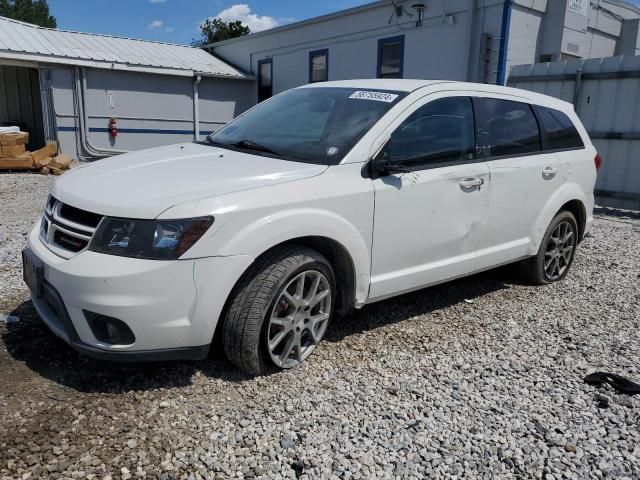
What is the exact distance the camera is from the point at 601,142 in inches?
367

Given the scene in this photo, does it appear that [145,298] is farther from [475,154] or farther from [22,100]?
[22,100]

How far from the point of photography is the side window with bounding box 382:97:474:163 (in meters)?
3.60

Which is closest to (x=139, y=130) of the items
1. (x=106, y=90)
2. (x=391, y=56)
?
(x=106, y=90)

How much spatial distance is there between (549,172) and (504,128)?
0.66 meters

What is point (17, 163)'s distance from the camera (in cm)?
1195

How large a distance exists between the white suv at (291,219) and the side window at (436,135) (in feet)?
0.04

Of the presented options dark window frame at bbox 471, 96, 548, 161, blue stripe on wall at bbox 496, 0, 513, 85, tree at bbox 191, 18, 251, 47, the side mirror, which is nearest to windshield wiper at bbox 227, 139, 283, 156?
the side mirror

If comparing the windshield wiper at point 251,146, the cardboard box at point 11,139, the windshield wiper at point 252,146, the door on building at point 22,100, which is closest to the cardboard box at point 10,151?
the cardboard box at point 11,139

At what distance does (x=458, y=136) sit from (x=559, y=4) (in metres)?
9.75

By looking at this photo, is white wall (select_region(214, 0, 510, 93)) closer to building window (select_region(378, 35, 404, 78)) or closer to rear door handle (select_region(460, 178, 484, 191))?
building window (select_region(378, 35, 404, 78))

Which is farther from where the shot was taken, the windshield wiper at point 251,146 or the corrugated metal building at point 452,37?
the corrugated metal building at point 452,37

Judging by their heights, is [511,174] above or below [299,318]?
above

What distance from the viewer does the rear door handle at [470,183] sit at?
3908 millimetres

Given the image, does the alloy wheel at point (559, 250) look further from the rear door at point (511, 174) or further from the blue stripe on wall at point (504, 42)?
the blue stripe on wall at point (504, 42)
